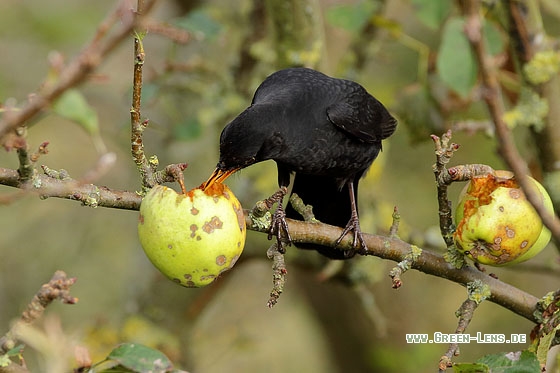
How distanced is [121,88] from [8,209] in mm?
1362

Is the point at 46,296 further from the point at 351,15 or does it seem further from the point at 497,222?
the point at 351,15

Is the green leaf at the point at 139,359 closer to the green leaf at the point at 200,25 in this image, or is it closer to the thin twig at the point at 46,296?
the thin twig at the point at 46,296

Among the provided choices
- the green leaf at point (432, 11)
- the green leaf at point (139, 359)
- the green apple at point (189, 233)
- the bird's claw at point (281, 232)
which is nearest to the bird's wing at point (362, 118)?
the green leaf at point (432, 11)

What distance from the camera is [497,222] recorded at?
2.23 m

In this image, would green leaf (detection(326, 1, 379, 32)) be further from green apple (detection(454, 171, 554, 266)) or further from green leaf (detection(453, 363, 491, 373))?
green leaf (detection(453, 363, 491, 373))

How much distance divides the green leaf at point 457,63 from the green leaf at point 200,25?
1.22 metres

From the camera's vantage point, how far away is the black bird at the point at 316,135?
10.4 ft

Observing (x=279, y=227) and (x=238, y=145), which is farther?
(x=238, y=145)

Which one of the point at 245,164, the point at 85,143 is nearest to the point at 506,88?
the point at 245,164

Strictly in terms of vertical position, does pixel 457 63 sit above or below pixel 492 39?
below

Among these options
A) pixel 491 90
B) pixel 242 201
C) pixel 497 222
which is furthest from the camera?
pixel 242 201

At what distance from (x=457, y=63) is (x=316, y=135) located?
0.72 metres

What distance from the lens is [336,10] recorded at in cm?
397

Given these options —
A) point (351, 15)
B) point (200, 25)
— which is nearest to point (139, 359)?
point (200, 25)
